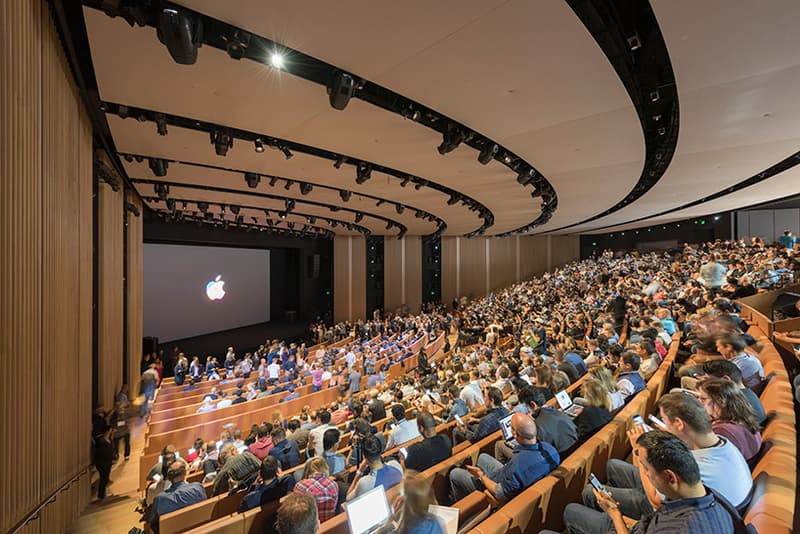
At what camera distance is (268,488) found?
291cm

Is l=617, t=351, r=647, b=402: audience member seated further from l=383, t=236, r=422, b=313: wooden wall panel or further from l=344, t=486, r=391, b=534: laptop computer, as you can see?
l=383, t=236, r=422, b=313: wooden wall panel

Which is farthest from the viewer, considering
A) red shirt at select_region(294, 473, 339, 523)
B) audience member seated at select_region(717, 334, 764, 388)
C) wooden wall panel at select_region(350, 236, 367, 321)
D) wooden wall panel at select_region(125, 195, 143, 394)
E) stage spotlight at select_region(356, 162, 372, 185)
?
wooden wall panel at select_region(350, 236, 367, 321)

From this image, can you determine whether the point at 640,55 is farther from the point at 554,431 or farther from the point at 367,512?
the point at 367,512

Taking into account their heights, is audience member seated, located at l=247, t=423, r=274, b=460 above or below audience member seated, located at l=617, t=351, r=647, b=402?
below

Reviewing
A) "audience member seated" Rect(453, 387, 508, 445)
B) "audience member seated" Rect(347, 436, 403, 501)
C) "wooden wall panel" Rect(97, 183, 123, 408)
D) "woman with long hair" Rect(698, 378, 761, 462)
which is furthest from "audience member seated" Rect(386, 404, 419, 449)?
"wooden wall panel" Rect(97, 183, 123, 408)

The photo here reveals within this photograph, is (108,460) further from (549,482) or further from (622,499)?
(622,499)

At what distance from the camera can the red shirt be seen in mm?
2582

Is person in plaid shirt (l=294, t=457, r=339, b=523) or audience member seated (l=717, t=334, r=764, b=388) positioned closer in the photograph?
person in plaid shirt (l=294, t=457, r=339, b=523)

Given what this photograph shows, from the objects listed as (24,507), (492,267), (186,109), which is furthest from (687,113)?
(492,267)

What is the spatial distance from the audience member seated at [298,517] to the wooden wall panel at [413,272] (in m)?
19.6

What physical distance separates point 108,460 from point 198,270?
11271 millimetres

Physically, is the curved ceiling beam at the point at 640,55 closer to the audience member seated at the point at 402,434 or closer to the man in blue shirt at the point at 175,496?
the audience member seated at the point at 402,434

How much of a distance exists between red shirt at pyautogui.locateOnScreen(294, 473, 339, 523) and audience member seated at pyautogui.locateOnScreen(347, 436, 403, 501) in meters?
0.13

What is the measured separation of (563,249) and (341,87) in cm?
2448
